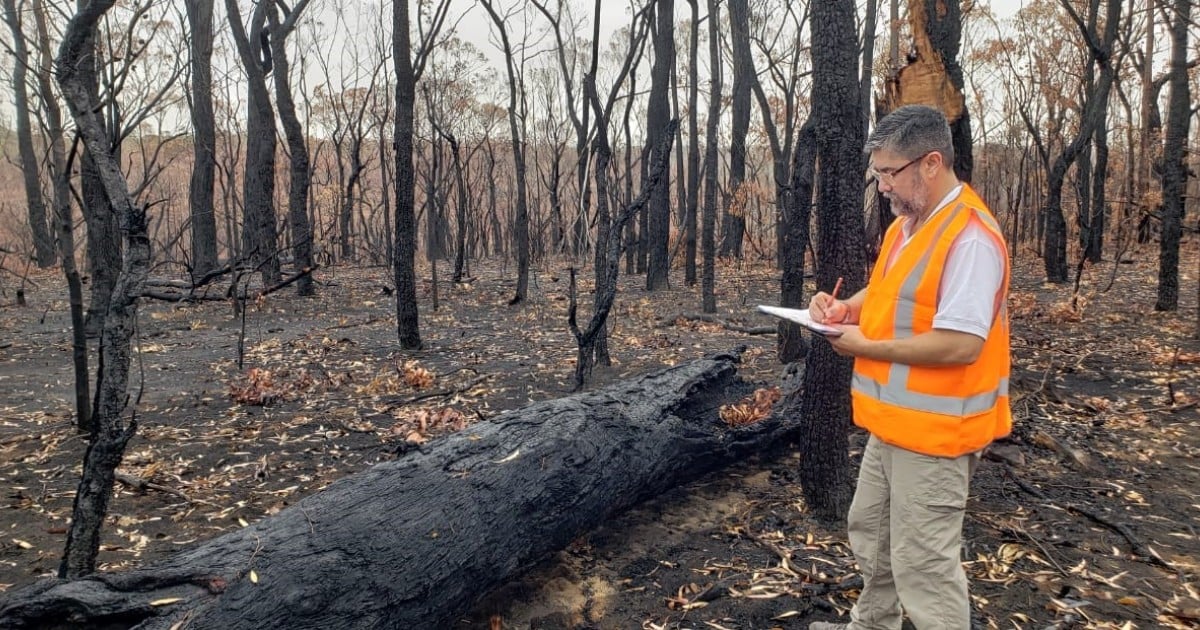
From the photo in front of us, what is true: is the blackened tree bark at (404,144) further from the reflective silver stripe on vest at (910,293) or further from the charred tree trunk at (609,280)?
the reflective silver stripe on vest at (910,293)

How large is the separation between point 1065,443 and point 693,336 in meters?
5.16

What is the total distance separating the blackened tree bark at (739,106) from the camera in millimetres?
13039

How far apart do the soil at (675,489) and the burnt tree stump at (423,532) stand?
11.8 inches

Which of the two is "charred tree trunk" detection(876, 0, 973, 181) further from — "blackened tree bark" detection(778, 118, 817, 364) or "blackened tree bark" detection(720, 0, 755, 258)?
"blackened tree bark" detection(720, 0, 755, 258)

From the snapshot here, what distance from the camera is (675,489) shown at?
4.14 metres

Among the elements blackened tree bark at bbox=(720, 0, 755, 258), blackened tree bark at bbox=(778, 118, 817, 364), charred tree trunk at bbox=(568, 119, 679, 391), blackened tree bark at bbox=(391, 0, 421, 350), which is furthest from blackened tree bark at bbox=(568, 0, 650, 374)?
blackened tree bark at bbox=(720, 0, 755, 258)

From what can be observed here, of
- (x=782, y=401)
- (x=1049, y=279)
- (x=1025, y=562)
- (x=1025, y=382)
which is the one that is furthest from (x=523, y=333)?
(x=1049, y=279)

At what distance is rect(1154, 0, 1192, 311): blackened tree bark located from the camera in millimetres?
8266

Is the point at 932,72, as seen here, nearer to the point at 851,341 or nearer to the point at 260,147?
the point at 851,341

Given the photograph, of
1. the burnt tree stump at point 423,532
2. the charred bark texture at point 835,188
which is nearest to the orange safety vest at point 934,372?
the charred bark texture at point 835,188

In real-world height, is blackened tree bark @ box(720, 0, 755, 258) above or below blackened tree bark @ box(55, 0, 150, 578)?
above

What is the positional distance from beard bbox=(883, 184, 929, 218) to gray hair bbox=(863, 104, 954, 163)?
0.11 metres

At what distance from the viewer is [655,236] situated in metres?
14.5

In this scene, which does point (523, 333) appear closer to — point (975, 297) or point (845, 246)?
point (845, 246)
